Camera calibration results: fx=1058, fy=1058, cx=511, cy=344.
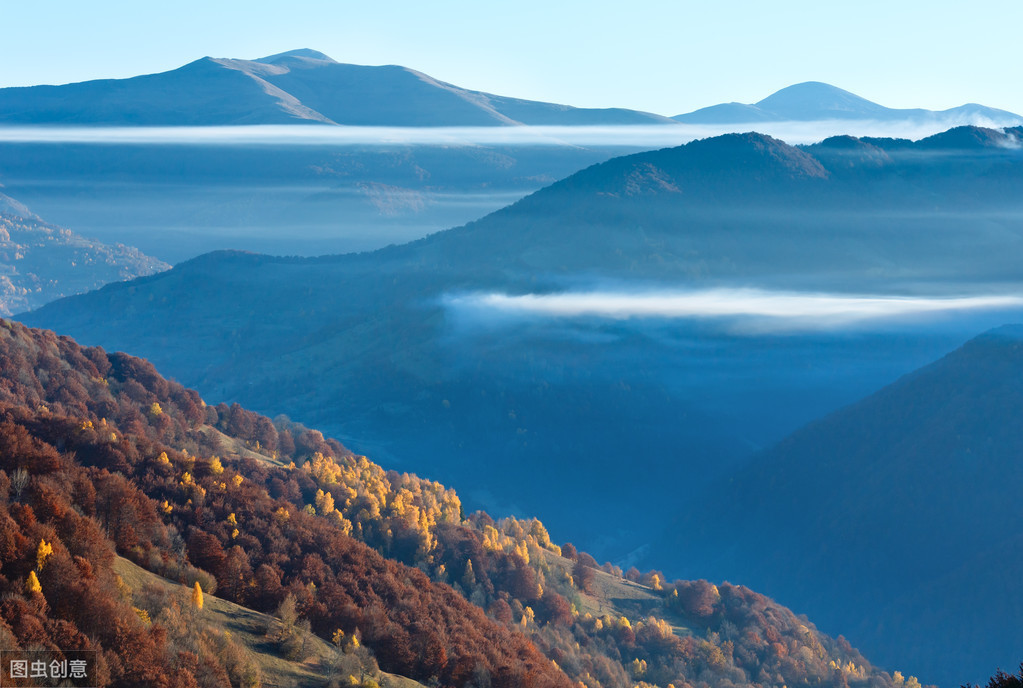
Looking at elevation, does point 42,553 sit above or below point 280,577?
above

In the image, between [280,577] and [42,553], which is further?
[280,577]

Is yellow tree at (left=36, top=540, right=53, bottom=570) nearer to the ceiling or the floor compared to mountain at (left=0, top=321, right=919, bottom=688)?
nearer to the ceiling

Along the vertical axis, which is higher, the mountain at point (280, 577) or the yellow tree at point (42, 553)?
the yellow tree at point (42, 553)

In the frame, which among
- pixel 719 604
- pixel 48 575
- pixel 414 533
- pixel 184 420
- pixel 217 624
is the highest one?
pixel 48 575

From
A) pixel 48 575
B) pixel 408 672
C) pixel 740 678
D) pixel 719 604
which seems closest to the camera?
pixel 48 575

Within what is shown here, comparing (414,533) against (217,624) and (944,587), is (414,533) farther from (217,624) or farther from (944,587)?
(944,587)

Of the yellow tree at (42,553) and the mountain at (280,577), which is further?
the mountain at (280,577)

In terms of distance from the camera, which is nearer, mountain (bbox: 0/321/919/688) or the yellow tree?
the yellow tree

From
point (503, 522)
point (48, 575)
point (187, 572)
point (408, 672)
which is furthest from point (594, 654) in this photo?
point (48, 575)
